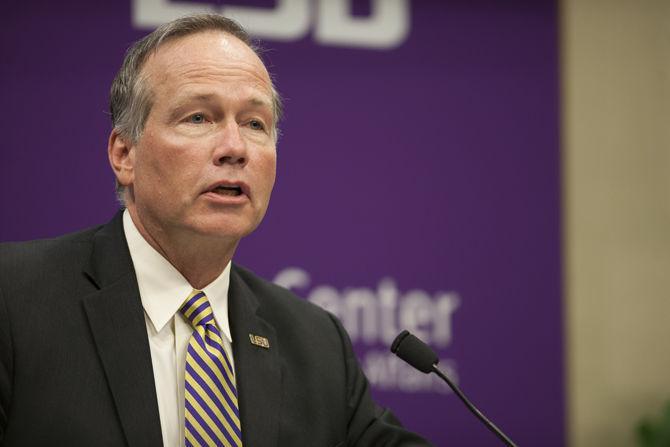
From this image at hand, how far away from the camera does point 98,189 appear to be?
346 centimetres

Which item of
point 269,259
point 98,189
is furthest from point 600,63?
point 98,189

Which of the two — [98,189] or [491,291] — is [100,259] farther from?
[491,291]

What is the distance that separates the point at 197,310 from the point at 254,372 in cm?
21

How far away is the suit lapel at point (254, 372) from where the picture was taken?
1.92 metres

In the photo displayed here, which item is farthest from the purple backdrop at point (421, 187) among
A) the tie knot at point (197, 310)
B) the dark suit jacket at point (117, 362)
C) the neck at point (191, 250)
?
the tie knot at point (197, 310)

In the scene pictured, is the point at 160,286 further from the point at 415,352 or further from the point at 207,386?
the point at 415,352

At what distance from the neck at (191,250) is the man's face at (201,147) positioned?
2 cm

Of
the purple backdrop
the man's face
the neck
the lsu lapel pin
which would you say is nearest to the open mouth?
the man's face

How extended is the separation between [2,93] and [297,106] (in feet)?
4.19

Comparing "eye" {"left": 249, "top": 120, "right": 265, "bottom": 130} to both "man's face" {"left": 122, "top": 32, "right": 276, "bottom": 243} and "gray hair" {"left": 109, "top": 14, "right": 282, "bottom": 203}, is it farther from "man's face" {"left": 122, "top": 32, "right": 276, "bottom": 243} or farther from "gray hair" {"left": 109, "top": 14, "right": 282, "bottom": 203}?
"gray hair" {"left": 109, "top": 14, "right": 282, "bottom": 203}

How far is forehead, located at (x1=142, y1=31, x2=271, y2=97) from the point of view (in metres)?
1.98

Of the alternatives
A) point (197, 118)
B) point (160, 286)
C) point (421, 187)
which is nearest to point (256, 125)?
point (197, 118)

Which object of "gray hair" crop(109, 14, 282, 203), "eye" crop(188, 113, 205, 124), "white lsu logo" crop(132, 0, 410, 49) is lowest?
"eye" crop(188, 113, 205, 124)

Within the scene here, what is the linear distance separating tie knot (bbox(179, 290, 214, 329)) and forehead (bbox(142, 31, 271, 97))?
535 millimetres
